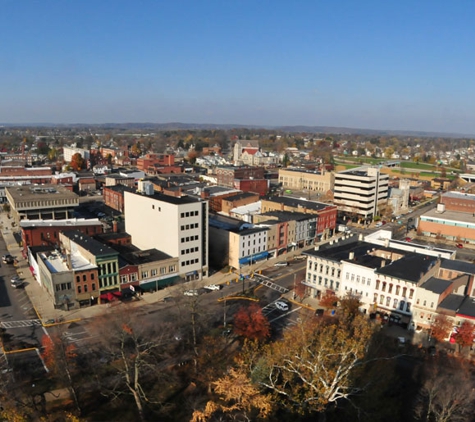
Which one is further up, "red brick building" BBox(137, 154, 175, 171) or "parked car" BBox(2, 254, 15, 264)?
"red brick building" BBox(137, 154, 175, 171)

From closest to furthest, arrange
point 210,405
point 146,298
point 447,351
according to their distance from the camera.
Answer: point 210,405
point 447,351
point 146,298

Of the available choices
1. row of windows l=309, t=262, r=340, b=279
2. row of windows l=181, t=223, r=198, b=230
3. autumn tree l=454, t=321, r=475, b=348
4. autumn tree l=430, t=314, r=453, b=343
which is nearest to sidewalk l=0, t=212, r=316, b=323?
row of windows l=309, t=262, r=340, b=279

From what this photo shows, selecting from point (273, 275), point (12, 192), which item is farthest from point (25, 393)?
point (12, 192)

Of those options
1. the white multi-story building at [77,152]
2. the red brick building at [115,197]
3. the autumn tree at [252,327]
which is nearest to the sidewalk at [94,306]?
the autumn tree at [252,327]

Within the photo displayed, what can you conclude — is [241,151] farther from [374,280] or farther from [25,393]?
[25,393]

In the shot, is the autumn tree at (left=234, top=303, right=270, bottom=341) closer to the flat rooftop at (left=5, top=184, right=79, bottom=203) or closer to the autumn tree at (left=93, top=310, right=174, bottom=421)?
the autumn tree at (left=93, top=310, right=174, bottom=421)

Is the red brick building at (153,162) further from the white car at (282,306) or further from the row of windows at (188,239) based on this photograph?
the white car at (282,306)
